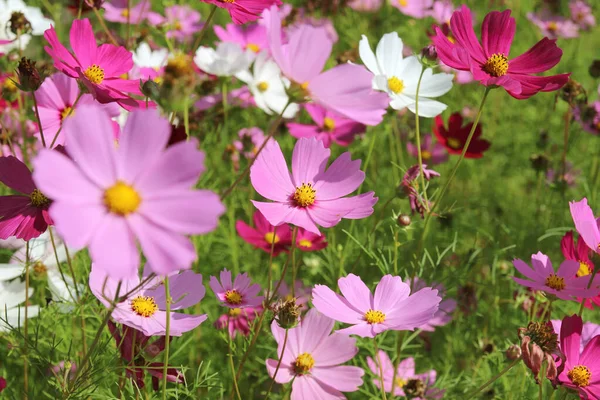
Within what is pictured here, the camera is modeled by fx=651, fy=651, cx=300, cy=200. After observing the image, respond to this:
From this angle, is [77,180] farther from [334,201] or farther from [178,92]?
[334,201]

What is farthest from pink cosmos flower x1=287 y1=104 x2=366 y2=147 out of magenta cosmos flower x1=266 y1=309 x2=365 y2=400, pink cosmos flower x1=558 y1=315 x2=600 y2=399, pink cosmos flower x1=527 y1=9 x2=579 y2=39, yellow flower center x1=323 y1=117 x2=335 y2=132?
pink cosmos flower x1=527 y1=9 x2=579 y2=39

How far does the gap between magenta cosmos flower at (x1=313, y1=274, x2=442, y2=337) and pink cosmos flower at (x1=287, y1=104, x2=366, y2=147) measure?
61 centimetres

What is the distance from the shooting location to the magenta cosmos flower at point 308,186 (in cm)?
76

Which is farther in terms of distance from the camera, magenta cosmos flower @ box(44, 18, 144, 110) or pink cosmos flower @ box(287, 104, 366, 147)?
pink cosmos flower @ box(287, 104, 366, 147)

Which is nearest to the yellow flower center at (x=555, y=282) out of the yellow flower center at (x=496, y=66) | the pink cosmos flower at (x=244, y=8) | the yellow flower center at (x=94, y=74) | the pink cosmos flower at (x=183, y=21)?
the yellow flower center at (x=496, y=66)

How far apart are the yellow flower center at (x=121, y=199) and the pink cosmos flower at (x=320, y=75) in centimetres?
18

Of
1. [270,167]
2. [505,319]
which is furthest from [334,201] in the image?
[505,319]

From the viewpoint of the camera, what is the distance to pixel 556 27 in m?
2.29

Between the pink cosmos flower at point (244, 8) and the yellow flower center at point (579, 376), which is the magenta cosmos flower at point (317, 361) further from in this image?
the pink cosmos flower at point (244, 8)

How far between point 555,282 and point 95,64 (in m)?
0.62

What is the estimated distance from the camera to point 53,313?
94cm

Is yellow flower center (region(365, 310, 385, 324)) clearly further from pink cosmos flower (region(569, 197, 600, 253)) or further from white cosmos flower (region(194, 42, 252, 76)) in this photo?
white cosmos flower (region(194, 42, 252, 76))

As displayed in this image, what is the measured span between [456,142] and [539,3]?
1308 mm

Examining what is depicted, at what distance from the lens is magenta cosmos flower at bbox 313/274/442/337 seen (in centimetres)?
74
